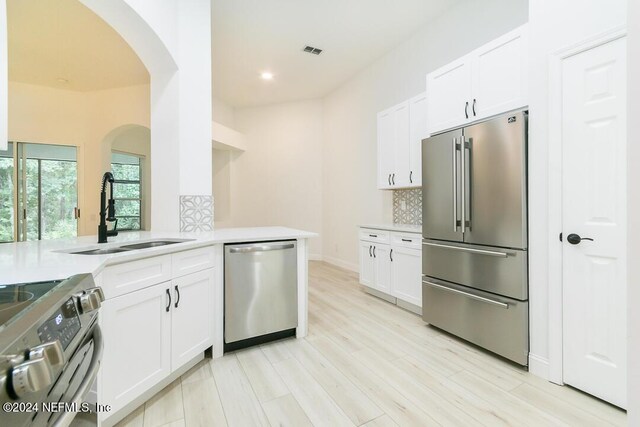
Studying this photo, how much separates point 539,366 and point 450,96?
7.27 feet

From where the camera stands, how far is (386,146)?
3.88 metres

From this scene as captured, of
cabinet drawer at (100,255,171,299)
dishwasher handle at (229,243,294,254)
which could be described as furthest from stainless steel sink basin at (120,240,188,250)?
dishwasher handle at (229,243,294,254)

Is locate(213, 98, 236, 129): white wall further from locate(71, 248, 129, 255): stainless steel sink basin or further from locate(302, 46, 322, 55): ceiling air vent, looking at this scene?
locate(71, 248, 129, 255): stainless steel sink basin

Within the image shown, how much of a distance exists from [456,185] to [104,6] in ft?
9.64

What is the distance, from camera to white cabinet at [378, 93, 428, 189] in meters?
3.39

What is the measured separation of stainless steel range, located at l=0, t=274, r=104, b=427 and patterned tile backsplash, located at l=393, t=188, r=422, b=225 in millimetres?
3505

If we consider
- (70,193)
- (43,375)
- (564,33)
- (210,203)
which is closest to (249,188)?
(70,193)

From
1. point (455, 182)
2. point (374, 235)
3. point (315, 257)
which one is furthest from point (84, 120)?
point (455, 182)

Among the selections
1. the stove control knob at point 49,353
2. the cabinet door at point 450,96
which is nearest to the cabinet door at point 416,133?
the cabinet door at point 450,96

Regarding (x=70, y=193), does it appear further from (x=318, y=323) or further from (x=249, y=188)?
(x=318, y=323)

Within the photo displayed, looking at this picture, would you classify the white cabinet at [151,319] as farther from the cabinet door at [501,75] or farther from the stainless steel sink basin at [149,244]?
the cabinet door at [501,75]

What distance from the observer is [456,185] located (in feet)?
7.96

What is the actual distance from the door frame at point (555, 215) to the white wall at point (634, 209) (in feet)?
3.63

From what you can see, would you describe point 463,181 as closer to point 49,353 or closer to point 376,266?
point 376,266
